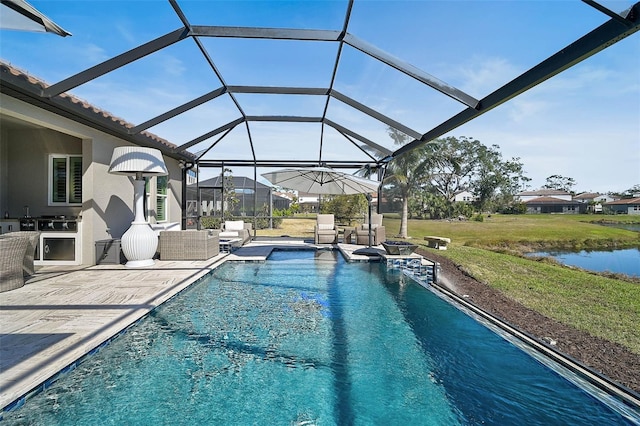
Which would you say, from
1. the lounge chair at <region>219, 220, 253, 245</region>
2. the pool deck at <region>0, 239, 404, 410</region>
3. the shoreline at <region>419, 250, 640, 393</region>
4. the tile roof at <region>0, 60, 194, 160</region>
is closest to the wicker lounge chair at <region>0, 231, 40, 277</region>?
the pool deck at <region>0, 239, 404, 410</region>

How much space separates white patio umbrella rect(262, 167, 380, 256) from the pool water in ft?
14.8

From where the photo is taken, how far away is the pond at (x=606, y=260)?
6863 millimetres

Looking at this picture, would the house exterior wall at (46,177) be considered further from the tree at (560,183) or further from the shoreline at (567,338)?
the tree at (560,183)

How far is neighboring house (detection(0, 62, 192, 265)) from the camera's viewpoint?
666cm

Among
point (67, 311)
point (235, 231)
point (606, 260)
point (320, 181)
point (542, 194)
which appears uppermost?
point (320, 181)

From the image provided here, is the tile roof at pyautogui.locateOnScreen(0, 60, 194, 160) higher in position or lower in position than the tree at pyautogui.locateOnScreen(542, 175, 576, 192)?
higher

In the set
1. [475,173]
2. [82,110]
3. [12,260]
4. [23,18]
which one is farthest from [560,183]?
[12,260]

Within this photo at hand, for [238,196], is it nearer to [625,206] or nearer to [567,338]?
[625,206]

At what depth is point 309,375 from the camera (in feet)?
9.66

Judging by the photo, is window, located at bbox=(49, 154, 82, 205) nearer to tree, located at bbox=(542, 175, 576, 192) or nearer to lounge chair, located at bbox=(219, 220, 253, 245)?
lounge chair, located at bbox=(219, 220, 253, 245)

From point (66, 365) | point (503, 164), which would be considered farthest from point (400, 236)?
point (66, 365)

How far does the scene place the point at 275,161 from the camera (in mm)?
13352

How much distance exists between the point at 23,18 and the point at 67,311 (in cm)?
314

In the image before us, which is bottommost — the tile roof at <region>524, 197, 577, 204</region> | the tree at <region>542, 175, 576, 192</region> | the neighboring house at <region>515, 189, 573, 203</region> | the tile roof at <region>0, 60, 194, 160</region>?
the tile roof at <region>524, 197, 577, 204</region>
